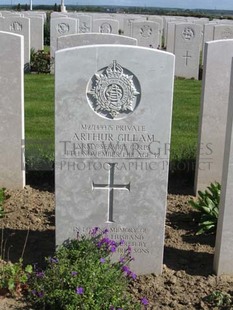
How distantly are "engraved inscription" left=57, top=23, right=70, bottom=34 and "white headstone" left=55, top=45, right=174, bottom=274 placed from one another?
12202 millimetres

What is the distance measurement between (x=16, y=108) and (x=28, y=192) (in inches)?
36.9

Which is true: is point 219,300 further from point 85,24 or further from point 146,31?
point 85,24

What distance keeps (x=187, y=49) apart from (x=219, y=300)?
11.8m

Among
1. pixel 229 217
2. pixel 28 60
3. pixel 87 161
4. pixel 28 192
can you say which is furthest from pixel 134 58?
pixel 28 60

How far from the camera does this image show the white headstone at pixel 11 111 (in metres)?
5.66

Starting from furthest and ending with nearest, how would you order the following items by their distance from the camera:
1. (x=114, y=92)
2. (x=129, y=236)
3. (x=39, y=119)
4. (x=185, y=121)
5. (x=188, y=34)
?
(x=188, y=34) → (x=185, y=121) → (x=39, y=119) → (x=129, y=236) → (x=114, y=92)

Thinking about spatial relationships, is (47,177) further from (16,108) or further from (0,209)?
(0,209)

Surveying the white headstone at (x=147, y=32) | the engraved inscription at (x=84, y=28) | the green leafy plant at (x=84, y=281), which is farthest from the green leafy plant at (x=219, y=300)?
the engraved inscription at (x=84, y=28)

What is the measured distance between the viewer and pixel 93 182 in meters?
4.06

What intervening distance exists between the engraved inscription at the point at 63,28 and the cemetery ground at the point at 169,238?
7970 millimetres

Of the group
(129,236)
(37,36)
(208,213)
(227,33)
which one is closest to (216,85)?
(208,213)

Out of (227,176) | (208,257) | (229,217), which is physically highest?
(227,176)

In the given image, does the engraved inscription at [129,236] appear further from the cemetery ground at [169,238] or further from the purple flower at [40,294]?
the purple flower at [40,294]

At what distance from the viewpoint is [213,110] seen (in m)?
→ 5.84
